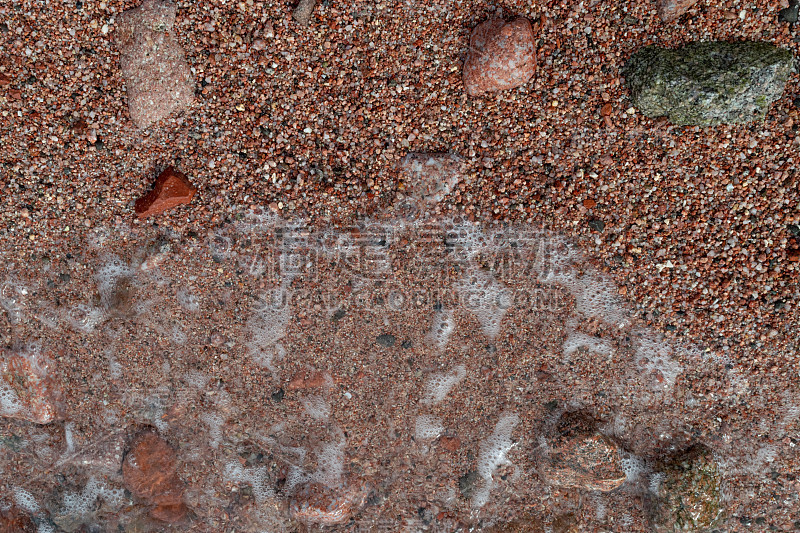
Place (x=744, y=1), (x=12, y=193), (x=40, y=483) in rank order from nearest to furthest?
1. (x=744, y=1)
2. (x=12, y=193)
3. (x=40, y=483)

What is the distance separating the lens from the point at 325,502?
363 centimetres

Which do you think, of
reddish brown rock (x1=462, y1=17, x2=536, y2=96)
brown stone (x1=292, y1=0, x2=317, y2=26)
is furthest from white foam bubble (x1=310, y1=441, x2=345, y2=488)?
brown stone (x1=292, y1=0, x2=317, y2=26)

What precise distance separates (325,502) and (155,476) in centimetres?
154

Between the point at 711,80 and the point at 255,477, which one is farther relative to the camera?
the point at 255,477

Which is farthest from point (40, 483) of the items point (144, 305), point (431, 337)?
point (431, 337)

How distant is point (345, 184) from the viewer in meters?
3.32

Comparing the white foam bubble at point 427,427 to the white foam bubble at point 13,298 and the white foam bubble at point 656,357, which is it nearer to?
the white foam bubble at point 656,357

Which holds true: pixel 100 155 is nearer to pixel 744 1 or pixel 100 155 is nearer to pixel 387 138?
pixel 387 138

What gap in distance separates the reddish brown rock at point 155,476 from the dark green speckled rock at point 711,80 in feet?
15.8

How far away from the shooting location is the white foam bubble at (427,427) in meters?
3.63

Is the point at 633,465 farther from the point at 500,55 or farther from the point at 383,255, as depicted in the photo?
the point at 500,55

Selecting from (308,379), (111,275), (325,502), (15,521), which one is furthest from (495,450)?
(15,521)

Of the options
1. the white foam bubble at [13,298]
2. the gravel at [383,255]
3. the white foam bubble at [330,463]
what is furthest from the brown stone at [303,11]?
the white foam bubble at [330,463]

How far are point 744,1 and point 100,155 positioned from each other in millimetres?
4928
